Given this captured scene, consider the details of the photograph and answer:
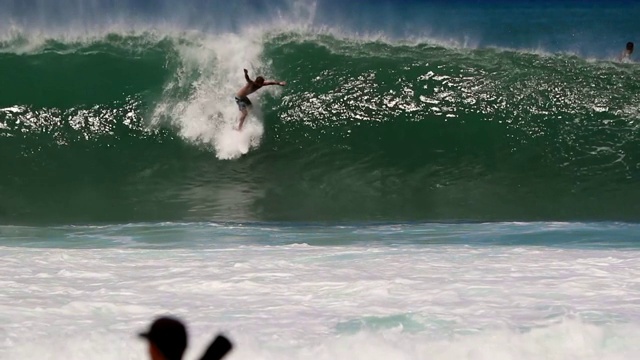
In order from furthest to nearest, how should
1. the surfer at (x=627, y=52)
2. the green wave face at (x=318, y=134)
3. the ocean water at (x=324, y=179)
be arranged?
1. the surfer at (x=627, y=52)
2. the green wave face at (x=318, y=134)
3. the ocean water at (x=324, y=179)

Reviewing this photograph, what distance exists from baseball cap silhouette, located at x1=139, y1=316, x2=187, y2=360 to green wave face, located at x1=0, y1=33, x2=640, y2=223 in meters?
8.67

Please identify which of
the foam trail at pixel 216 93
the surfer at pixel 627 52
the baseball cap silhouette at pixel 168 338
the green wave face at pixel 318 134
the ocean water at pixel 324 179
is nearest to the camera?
the baseball cap silhouette at pixel 168 338

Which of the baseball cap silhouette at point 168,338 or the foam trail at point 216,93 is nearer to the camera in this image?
the baseball cap silhouette at point 168,338

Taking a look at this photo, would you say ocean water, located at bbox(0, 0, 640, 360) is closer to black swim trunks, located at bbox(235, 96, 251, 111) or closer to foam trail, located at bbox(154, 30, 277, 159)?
foam trail, located at bbox(154, 30, 277, 159)

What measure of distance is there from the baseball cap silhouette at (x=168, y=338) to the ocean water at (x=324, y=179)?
130 inches

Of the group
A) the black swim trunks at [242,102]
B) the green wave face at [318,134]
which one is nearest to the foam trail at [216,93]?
the green wave face at [318,134]

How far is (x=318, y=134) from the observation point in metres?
13.7

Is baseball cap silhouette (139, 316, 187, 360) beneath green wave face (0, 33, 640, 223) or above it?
beneath

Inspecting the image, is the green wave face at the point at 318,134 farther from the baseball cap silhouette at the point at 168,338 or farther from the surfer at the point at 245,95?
the baseball cap silhouette at the point at 168,338

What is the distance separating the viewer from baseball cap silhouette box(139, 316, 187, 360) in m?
2.74

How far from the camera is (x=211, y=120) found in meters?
13.9

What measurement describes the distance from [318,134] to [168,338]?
1098 cm

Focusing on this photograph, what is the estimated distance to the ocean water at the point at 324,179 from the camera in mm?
6527

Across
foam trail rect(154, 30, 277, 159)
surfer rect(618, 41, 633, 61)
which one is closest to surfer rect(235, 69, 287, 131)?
foam trail rect(154, 30, 277, 159)
